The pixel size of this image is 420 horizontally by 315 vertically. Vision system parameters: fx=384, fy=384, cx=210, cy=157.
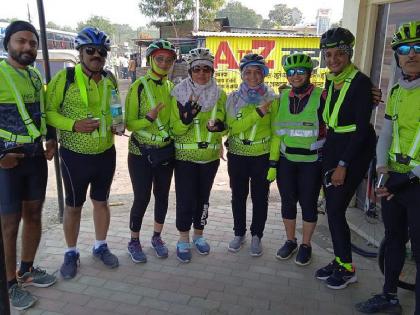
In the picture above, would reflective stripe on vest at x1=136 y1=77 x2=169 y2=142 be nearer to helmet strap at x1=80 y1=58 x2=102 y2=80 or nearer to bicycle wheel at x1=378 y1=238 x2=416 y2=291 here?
helmet strap at x1=80 y1=58 x2=102 y2=80

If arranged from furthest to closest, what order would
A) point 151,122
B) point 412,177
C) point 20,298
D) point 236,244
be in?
point 236,244
point 151,122
point 20,298
point 412,177

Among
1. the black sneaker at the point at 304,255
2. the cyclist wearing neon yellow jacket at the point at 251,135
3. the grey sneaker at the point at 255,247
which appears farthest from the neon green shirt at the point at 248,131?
the black sneaker at the point at 304,255

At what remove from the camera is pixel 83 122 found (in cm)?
319

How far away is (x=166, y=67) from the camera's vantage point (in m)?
3.62

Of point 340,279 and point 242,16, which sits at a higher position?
point 242,16

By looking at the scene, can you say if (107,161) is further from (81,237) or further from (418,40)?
(418,40)

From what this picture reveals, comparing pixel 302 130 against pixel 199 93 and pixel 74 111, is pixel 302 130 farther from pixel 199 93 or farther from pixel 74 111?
pixel 74 111

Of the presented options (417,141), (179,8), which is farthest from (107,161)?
(179,8)

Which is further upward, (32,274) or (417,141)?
(417,141)

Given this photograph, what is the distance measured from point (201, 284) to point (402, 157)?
201cm

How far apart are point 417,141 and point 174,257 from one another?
8.30 ft

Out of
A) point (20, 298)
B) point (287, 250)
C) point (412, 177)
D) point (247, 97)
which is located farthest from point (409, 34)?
point (20, 298)

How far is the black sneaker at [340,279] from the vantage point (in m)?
3.43

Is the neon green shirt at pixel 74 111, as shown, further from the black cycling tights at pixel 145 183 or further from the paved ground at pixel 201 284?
the paved ground at pixel 201 284
